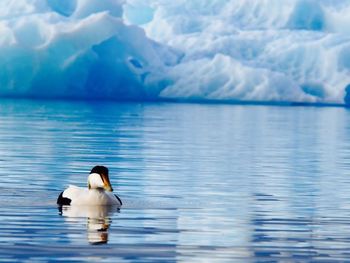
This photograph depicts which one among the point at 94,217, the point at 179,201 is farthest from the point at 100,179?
the point at 179,201

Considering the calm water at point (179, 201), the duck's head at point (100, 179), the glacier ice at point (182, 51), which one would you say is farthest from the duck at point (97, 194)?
the glacier ice at point (182, 51)

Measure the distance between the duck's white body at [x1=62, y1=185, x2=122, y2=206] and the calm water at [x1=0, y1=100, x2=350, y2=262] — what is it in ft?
0.78

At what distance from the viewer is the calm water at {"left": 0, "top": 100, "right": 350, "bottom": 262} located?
32.0 feet

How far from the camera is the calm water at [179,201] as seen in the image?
32.0 feet

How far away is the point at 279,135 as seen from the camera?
37188 mm

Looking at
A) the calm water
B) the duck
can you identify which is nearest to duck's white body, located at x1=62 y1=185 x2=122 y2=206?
the duck

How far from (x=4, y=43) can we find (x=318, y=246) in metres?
54.8

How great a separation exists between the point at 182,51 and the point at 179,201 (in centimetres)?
6190

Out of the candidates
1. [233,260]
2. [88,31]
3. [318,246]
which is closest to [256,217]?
[318,246]

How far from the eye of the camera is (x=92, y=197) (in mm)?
13086

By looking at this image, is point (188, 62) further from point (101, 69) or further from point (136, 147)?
point (136, 147)

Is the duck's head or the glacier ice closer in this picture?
the duck's head

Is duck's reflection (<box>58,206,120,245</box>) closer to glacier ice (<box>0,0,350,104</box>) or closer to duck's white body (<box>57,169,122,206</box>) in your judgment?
duck's white body (<box>57,169,122,206</box>)

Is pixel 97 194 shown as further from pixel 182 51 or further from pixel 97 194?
pixel 182 51
